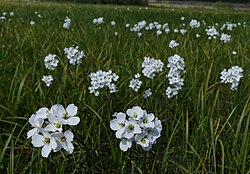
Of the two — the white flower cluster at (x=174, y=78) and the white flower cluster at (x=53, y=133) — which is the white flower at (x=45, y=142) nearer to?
the white flower cluster at (x=53, y=133)

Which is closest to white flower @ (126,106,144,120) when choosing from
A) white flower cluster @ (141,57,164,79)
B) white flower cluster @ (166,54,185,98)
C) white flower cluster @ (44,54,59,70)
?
white flower cluster @ (166,54,185,98)

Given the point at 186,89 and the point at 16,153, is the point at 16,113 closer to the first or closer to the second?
the point at 16,153

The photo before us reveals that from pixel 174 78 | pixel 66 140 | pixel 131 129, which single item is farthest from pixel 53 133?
pixel 174 78

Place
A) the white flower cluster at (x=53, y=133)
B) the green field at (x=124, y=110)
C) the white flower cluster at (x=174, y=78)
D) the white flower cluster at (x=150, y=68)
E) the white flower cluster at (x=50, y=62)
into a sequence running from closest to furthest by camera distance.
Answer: the white flower cluster at (x=53, y=133)
the green field at (x=124, y=110)
the white flower cluster at (x=174, y=78)
the white flower cluster at (x=150, y=68)
the white flower cluster at (x=50, y=62)

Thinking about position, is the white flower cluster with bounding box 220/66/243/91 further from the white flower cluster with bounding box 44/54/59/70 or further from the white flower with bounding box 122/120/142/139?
the white flower with bounding box 122/120/142/139

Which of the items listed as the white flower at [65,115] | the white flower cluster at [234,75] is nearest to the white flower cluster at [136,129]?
the white flower at [65,115]
